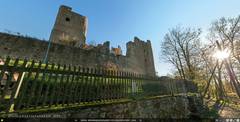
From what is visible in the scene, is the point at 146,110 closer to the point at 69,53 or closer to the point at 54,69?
the point at 54,69

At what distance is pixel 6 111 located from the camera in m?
2.70

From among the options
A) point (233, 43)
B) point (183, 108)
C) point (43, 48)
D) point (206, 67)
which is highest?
point (233, 43)

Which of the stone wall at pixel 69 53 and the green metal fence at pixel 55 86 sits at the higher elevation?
the stone wall at pixel 69 53

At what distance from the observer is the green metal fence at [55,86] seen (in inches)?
117

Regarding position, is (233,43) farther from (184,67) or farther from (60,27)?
(60,27)

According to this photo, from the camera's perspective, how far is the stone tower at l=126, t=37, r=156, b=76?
25103mm

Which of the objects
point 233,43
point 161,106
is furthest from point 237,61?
point 161,106

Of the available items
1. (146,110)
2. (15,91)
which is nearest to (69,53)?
(146,110)

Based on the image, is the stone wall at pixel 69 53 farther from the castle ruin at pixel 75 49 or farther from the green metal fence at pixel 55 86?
the green metal fence at pixel 55 86

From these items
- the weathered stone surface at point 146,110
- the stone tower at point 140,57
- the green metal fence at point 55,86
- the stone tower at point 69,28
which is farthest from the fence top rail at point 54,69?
the stone tower at point 140,57

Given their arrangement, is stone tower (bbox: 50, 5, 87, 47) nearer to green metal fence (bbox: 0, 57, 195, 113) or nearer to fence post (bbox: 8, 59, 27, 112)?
green metal fence (bbox: 0, 57, 195, 113)

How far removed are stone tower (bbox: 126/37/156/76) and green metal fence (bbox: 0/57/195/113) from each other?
1824 centimetres

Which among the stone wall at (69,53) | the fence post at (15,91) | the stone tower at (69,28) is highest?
the stone tower at (69,28)

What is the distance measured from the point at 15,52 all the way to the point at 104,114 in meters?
11.9
